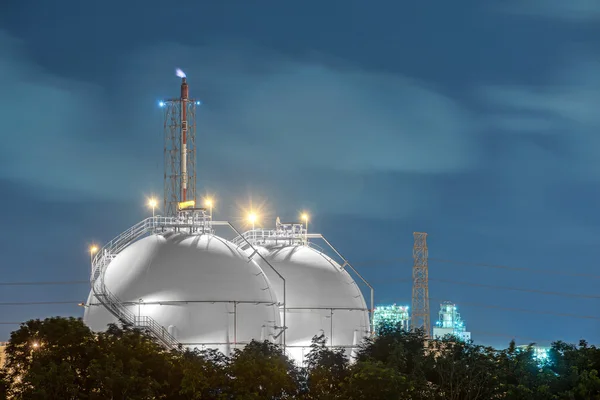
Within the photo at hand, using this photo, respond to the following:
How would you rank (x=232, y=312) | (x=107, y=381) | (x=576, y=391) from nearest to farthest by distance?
(x=107, y=381)
(x=576, y=391)
(x=232, y=312)

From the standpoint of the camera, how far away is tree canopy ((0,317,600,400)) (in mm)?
43969

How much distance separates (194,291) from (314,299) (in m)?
13.8

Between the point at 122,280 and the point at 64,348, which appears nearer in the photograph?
the point at 64,348

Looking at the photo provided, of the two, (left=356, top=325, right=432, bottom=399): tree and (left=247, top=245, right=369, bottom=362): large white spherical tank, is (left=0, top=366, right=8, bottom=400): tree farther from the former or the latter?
(left=247, top=245, right=369, bottom=362): large white spherical tank

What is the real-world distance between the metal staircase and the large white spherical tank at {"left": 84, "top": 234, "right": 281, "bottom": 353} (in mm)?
324

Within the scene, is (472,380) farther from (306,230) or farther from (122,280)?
(306,230)

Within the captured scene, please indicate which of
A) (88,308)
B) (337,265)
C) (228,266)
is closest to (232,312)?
(228,266)

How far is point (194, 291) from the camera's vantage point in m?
57.1

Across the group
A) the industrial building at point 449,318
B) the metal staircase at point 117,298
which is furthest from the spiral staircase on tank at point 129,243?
the industrial building at point 449,318

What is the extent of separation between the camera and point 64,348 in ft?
151

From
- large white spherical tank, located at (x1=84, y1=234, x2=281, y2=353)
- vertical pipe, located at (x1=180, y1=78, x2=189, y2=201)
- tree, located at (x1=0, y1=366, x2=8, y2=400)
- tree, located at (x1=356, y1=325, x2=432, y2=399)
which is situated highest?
vertical pipe, located at (x1=180, y1=78, x2=189, y2=201)

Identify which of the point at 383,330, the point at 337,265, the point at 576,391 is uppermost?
the point at 337,265

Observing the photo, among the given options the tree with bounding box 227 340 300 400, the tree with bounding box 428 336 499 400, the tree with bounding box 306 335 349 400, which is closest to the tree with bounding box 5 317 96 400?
the tree with bounding box 227 340 300 400

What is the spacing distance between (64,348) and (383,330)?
72.6 feet
